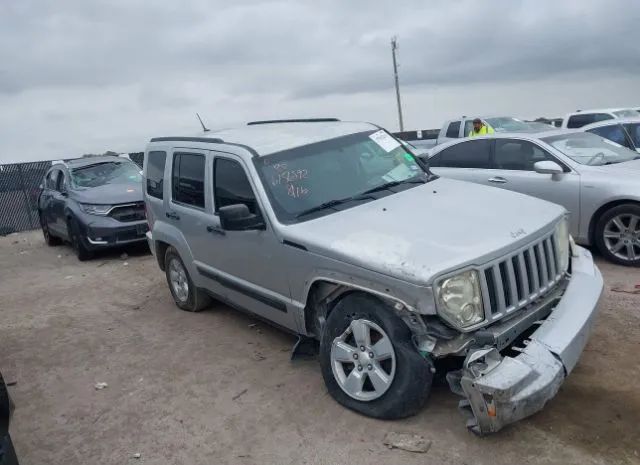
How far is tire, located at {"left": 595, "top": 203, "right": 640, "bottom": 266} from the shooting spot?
6.33m

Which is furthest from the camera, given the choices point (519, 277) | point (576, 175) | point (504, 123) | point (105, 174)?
A: point (504, 123)

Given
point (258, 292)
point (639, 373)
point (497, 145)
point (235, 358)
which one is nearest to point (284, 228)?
point (258, 292)

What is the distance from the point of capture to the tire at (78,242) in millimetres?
9922

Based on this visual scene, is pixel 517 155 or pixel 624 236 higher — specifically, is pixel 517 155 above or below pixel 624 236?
above

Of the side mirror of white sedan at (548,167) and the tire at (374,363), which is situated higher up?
the side mirror of white sedan at (548,167)

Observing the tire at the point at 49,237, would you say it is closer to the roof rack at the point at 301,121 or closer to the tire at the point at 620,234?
the roof rack at the point at 301,121

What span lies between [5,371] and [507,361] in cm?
451

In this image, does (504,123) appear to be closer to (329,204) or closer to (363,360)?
(329,204)

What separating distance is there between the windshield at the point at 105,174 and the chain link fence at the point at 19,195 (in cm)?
524

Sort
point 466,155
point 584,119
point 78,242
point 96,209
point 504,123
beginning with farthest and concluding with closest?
point 584,119
point 504,123
point 78,242
point 96,209
point 466,155

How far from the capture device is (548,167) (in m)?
6.64

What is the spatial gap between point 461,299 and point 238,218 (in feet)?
5.86

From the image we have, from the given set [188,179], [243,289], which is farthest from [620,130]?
[243,289]

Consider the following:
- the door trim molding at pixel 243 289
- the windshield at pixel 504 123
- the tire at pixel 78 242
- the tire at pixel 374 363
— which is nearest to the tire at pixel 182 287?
the door trim molding at pixel 243 289
